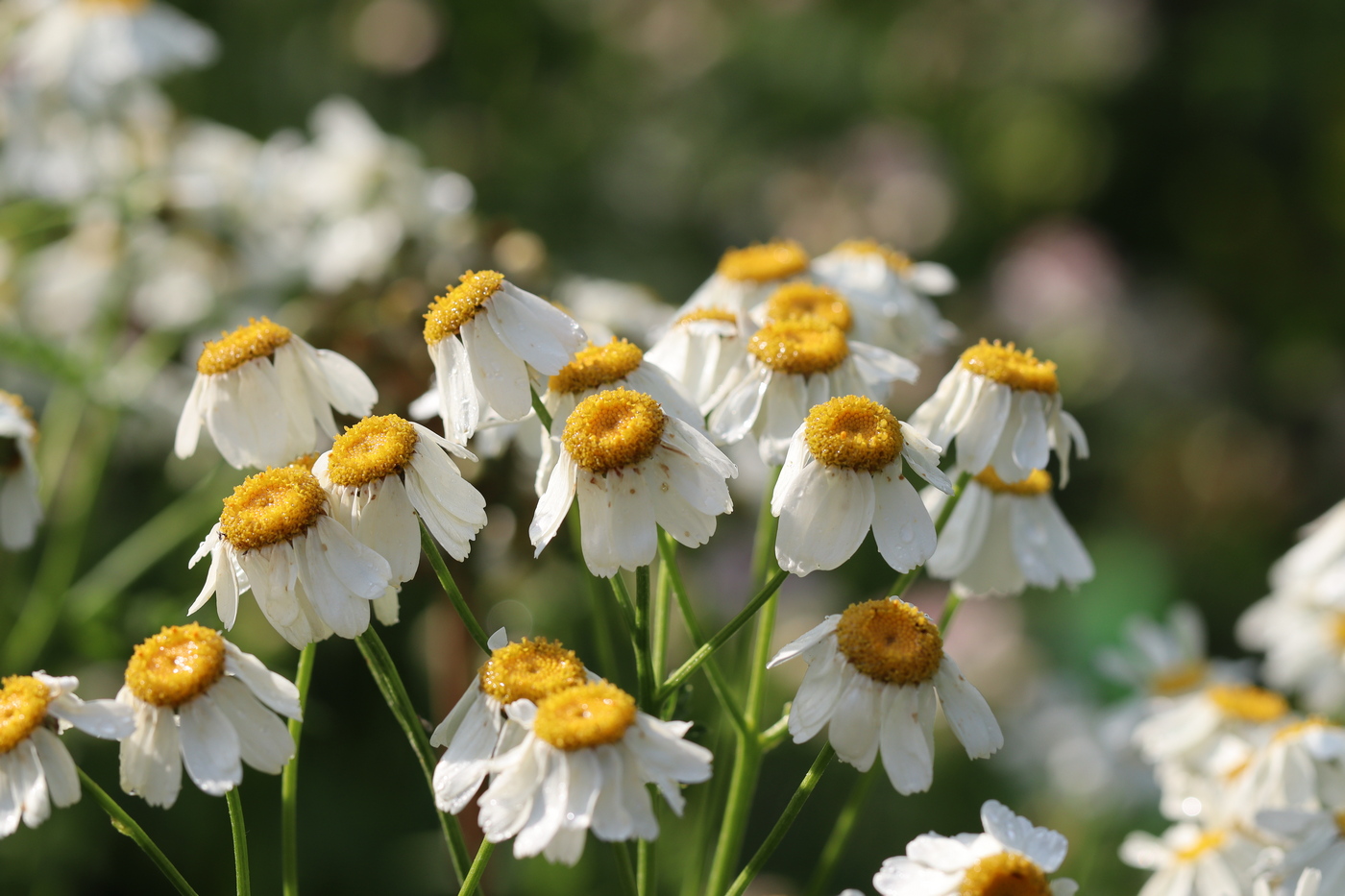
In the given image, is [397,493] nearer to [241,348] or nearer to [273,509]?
[273,509]

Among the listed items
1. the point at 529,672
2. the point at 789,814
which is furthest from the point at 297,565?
the point at 789,814

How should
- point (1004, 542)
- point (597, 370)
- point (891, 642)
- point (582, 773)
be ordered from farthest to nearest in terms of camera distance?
point (1004, 542)
point (597, 370)
point (891, 642)
point (582, 773)

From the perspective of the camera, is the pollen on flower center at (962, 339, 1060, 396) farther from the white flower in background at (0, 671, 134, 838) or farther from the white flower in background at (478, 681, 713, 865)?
the white flower in background at (0, 671, 134, 838)

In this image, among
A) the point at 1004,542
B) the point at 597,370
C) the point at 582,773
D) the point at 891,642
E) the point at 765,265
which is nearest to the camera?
the point at 582,773

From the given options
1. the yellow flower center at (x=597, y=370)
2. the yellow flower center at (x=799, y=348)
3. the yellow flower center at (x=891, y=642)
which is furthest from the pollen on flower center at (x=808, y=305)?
the yellow flower center at (x=891, y=642)

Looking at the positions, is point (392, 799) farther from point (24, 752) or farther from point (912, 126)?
point (912, 126)

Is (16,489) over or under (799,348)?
under

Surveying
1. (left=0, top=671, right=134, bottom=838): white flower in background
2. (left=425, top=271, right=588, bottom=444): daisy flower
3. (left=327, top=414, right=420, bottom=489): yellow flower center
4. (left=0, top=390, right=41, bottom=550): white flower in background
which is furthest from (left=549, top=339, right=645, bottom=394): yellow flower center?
(left=0, top=390, right=41, bottom=550): white flower in background

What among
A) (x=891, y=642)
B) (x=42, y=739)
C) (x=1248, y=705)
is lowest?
(x=1248, y=705)
